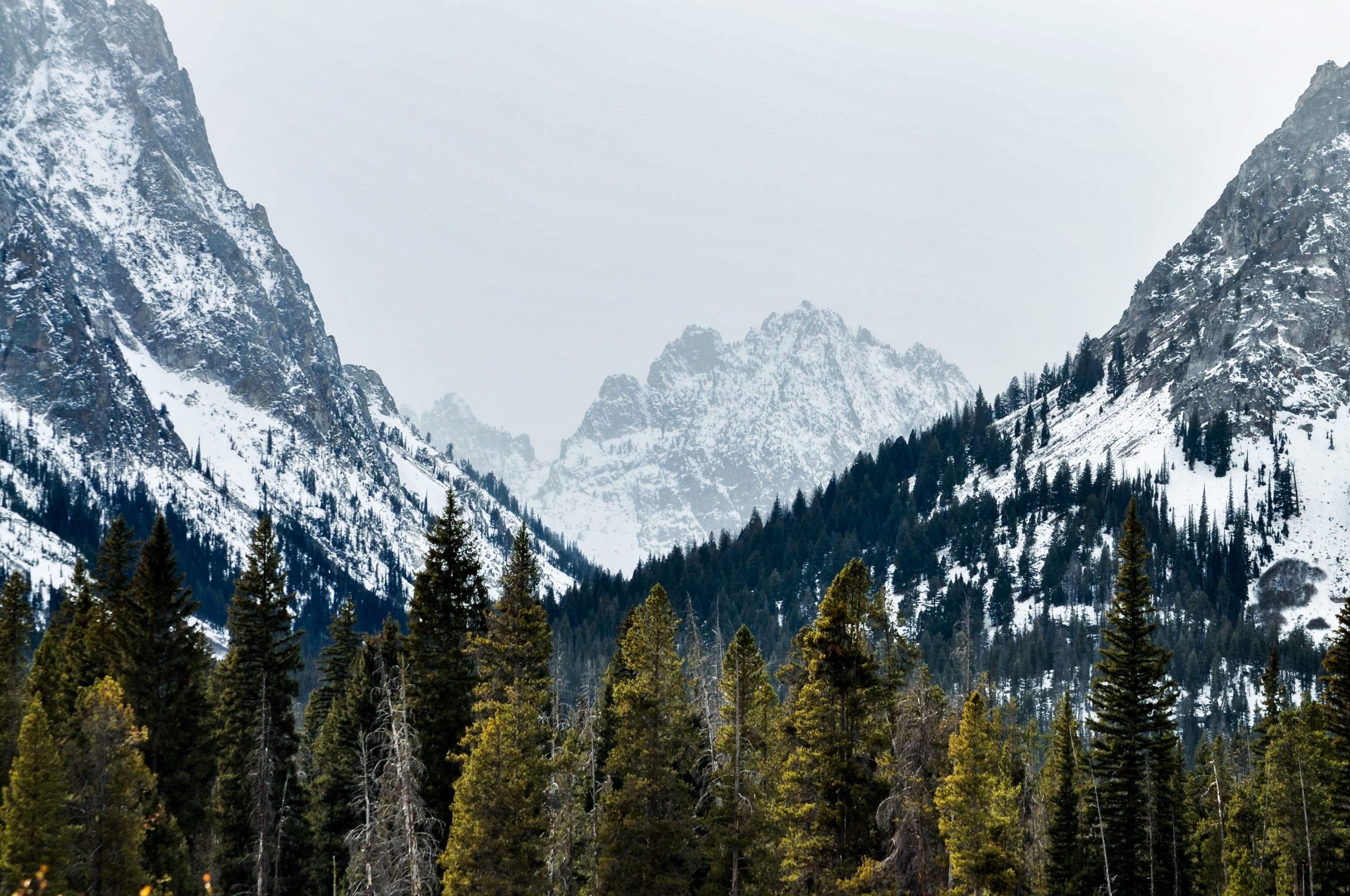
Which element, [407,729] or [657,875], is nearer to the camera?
[407,729]

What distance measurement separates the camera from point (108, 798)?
40844mm

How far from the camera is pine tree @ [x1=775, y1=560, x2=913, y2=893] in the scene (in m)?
38.3

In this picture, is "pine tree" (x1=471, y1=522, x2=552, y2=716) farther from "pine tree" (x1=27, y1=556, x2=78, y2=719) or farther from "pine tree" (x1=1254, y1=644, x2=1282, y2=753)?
"pine tree" (x1=1254, y1=644, x2=1282, y2=753)

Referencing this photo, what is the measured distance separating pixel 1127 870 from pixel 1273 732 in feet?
33.9

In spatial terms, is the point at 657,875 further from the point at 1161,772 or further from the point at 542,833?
the point at 1161,772

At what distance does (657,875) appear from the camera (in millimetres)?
37781

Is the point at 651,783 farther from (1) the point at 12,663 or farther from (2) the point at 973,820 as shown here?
(1) the point at 12,663

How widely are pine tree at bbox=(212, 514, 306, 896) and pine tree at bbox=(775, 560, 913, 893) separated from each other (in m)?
23.1

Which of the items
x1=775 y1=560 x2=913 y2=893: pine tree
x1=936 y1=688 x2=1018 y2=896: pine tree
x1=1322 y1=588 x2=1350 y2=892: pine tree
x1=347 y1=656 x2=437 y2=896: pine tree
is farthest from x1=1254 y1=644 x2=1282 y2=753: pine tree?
x1=347 y1=656 x2=437 y2=896: pine tree

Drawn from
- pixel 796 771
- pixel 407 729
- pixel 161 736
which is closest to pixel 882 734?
pixel 796 771

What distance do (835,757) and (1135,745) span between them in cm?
1870

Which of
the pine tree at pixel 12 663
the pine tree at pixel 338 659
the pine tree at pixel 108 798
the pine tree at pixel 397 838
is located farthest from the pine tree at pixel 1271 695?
the pine tree at pixel 12 663

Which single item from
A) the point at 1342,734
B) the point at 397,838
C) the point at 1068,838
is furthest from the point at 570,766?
the point at 1342,734

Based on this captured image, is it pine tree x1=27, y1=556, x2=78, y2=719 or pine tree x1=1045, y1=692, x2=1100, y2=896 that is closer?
pine tree x1=27, y1=556, x2=78, y2=719
